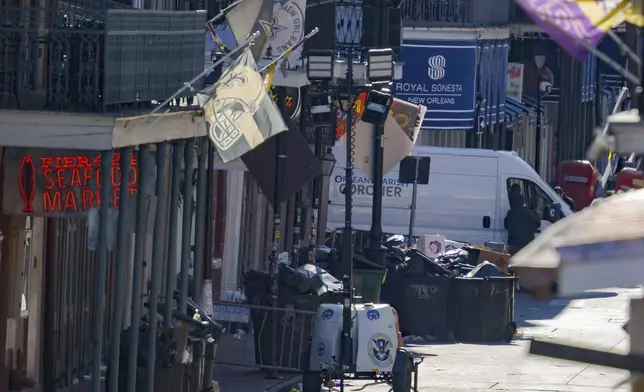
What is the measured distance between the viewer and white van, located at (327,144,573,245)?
2839 centimetres

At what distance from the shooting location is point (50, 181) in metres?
14.2

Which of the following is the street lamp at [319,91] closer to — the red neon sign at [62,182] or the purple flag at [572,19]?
the red neon sign at [62,182]

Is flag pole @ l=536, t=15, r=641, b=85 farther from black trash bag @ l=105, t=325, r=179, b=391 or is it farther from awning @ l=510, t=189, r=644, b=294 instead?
black trash bag @ l=105, t=325, r=179, b=391

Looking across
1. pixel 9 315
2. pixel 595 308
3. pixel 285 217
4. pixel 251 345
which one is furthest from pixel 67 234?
pixel 595 308

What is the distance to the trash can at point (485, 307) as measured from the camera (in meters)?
22.4

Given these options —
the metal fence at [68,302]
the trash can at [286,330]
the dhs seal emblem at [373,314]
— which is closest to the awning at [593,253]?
the metal fence at [68,302]

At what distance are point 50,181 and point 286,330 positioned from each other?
15.2 feet

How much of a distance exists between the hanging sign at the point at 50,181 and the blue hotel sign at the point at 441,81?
2110cm

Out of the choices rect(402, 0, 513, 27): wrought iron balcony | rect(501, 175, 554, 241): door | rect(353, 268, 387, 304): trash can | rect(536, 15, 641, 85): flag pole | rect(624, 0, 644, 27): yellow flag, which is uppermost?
rect(402, 0, 513, 27): wrought iron balcony

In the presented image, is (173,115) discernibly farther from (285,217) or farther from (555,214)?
(555,214)

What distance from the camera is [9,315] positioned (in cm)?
1526

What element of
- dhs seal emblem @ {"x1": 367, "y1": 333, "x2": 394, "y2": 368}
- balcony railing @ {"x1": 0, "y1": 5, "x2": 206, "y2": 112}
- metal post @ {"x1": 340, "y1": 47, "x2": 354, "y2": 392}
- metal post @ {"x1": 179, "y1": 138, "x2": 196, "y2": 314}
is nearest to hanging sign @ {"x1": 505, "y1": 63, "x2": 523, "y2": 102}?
metal post @ {"x1": 340, "y1": 47, "x2": 354, "y2": 392}

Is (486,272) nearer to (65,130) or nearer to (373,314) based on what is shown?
(373,314)

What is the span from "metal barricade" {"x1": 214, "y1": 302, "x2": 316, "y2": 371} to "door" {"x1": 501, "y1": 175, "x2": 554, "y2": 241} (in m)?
10.9
